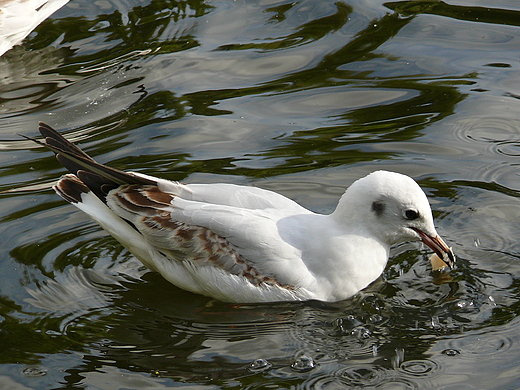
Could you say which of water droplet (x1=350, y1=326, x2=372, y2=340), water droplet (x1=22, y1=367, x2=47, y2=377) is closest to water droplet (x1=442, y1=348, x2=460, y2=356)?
water droplet (x1=350, y1=326, x2=372, y2=340)

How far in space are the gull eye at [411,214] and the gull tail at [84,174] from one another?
6.16 ft

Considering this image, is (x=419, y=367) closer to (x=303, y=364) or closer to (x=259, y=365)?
(x=303, y=364)

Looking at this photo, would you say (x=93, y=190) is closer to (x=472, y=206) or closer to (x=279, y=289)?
(x=279, y=289)

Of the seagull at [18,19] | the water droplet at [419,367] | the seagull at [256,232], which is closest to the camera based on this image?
the water droplet at [419,367]

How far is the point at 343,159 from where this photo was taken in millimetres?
8000

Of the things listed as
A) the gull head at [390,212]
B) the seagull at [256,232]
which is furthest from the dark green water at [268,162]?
the gull head at [390,212]

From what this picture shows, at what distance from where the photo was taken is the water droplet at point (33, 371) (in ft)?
18.0

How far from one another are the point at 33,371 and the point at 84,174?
62.8 inches

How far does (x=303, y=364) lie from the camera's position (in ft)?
17.8

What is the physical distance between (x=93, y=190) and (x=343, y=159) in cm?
256

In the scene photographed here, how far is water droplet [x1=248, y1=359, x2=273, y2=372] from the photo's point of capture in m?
5.42

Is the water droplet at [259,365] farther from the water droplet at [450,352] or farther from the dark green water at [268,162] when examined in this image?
the water droplet at [450,352]

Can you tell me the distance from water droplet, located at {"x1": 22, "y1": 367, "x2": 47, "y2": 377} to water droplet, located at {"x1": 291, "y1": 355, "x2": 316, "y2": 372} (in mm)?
1598

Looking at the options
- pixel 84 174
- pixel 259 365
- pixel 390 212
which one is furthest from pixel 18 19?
pixel 259 365
